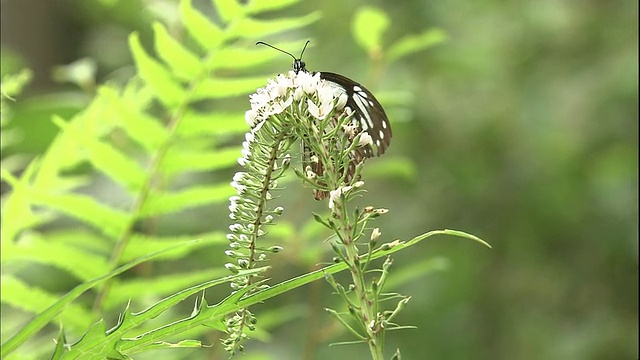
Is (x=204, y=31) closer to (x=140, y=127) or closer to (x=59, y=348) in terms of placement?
(x=140, y=127)

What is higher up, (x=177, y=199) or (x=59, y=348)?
(x=177, y=199)

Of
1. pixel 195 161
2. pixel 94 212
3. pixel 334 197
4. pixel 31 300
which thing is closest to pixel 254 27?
pixel 195 161

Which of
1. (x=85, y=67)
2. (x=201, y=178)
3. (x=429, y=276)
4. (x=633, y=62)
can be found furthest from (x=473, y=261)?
(x=85, y=67)

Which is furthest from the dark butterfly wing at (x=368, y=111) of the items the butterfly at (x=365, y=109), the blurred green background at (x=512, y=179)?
the blurred green background at (x=512, y=179)

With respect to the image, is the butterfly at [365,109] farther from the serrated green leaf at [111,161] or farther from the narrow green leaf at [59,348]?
the serrated green leaf at [111,161]

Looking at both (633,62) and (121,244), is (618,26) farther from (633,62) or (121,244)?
(121,244)

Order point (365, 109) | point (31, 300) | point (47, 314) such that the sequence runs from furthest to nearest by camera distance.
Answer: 1. point (31, 300)
2. point (365, 109)
3. point (47, 314)

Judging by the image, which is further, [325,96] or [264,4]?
[264,4]
